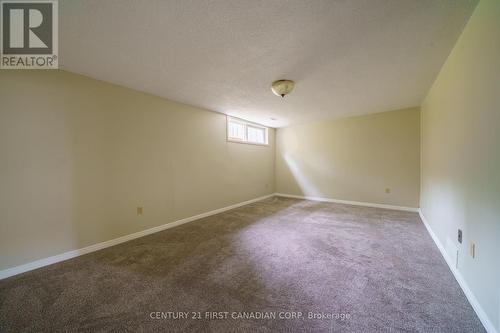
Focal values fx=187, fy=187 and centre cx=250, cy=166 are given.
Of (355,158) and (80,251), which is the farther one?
(355,158)

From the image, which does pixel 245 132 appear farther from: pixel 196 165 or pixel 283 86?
pixel 283 86

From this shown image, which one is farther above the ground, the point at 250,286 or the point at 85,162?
the point at 85,162

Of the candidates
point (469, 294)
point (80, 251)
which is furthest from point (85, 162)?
point (469, 294)

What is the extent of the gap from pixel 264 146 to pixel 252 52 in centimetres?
380

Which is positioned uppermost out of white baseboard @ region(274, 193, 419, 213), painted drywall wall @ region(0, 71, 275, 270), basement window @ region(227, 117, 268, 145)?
basement window @ region(227, 117, 268, 145)

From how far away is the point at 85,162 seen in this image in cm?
238

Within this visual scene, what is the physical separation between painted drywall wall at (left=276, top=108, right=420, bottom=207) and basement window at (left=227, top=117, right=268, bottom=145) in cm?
67

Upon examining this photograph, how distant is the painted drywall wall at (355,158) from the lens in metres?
4.14

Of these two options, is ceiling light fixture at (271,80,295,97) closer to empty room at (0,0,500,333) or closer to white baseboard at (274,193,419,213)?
empty room at (0,0,500,333)

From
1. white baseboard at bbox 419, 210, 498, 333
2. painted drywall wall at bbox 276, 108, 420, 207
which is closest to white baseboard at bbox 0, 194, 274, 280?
painted drywall wall at bbox 276, 108, 420, 207

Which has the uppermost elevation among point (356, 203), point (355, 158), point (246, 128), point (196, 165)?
point (246, 128)
